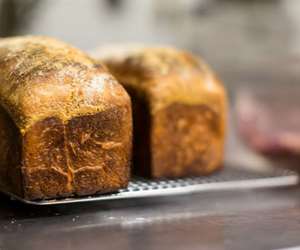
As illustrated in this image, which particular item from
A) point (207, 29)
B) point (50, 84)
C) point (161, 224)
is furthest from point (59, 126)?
point (207, 29)

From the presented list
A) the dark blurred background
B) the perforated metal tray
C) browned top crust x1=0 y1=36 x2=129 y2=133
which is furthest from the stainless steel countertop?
the dark blurred background

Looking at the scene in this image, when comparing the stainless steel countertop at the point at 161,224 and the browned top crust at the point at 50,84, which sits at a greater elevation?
the browned top crust at the point at 50,84

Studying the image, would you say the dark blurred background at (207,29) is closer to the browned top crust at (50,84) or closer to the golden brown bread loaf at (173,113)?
the golden brown bread loaf at (173,113)

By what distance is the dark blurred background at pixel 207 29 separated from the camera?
186cm

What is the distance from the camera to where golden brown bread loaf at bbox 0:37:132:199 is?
1.13 m

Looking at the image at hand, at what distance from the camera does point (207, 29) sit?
2240mm

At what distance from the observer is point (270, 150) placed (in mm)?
1764

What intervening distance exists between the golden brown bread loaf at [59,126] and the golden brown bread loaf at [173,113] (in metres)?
0.16

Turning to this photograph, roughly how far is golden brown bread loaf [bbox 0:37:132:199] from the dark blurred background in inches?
24.4

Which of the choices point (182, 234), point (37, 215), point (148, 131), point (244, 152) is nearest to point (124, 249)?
point (182, 234)

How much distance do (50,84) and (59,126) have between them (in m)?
0.09

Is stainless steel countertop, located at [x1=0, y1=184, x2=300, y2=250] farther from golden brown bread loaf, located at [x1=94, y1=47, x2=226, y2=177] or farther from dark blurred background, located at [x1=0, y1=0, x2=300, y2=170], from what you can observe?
dark blurred background, located at [x1=0, y1=0, x2=300, y2=170]

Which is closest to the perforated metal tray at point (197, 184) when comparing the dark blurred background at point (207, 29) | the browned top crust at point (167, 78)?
the browned top crust at point (167, 78)

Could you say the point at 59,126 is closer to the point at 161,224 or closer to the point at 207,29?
the point at 161,224
